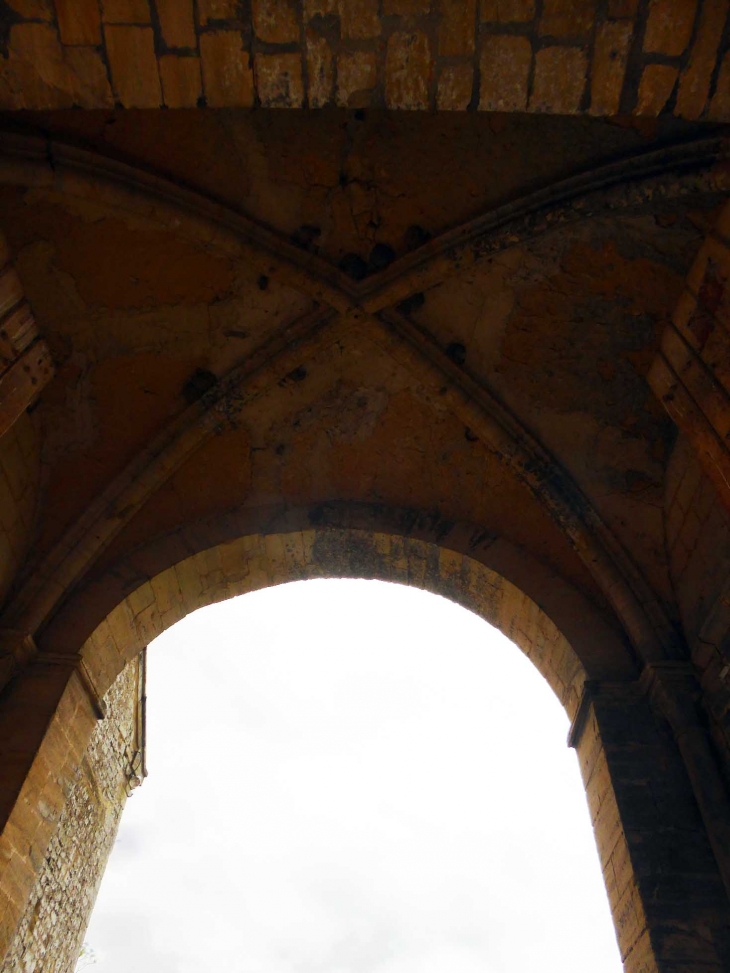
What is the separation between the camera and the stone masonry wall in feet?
17.6

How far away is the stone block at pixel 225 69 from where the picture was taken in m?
2.55

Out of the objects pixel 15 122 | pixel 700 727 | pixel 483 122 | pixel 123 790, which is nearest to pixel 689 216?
pixel 483 122

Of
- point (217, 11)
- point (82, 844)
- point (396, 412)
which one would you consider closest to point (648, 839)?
point (396, 412)

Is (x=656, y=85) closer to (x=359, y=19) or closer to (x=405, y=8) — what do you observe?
(x=405, y=8)

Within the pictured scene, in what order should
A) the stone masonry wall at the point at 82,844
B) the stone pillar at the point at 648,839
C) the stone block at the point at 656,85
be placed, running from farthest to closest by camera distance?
the stone masonry wall at the point at 82,844 → the stone pillar at the point at 648,839 → the stone block at the point at 656,85

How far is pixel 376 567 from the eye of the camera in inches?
232

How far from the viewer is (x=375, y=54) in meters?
2.61

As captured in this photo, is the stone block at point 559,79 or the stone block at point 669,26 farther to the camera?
the stone block at point 559,79

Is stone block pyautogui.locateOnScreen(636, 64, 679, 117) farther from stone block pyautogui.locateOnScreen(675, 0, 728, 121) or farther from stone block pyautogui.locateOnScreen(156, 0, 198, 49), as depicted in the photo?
stone block pyautogui.locateOnScreen(156, 0, 198, 49)

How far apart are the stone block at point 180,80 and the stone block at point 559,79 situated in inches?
49.6

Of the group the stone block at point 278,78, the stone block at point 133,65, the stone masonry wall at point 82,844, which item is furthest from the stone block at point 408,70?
the stone masonry wall at point 82,844

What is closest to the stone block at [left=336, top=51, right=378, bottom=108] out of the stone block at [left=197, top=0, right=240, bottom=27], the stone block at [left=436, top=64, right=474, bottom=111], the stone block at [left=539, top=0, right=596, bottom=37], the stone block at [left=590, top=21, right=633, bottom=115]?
the stone block at [left=436, top=64, right=474, bottom=111]

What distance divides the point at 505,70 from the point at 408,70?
36 cm

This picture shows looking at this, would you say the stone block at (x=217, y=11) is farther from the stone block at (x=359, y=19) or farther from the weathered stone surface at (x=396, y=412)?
the weathered stone surface at (x=396, y=412)
